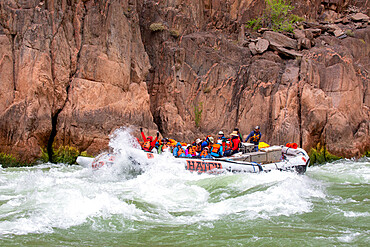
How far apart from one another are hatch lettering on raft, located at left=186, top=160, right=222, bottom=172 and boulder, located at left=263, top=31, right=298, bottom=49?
12530 mm

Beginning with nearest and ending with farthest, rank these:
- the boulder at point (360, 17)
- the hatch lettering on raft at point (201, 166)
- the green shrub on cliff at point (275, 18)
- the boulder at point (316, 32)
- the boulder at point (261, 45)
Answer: the hatch lettering on raft at point (201, 166)
the boulder at point (261, 45)
the boulder at point (316, 32)
the green shrub on cliff at point (275, 18)
the boulder at point (360, 17)

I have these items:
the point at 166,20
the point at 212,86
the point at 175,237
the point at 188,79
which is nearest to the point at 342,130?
the point at 212,86

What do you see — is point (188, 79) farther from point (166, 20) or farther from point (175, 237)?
point (175, 237)

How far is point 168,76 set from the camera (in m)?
21.2

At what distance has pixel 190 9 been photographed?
77.3 feet

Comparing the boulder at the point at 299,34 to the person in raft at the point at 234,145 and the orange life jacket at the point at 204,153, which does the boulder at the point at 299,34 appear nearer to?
the person in raft at the point at 234,145

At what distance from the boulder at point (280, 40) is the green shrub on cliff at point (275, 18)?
1.66 metres

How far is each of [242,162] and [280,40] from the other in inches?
496

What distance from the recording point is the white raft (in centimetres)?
1287

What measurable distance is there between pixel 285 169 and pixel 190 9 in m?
13.5

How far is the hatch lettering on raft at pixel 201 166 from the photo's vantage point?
12.8 metres

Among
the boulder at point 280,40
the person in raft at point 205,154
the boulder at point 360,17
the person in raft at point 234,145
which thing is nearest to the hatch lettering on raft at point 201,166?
the person in raft at point 205,154

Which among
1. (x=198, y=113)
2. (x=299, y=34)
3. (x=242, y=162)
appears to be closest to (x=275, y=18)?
(x=299, y=34)

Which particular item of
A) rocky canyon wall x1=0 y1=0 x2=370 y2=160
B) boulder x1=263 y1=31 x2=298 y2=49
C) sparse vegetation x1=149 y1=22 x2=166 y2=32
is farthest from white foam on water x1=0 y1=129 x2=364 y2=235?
boulder x1=263 y1=31 x2=298 y2=49
